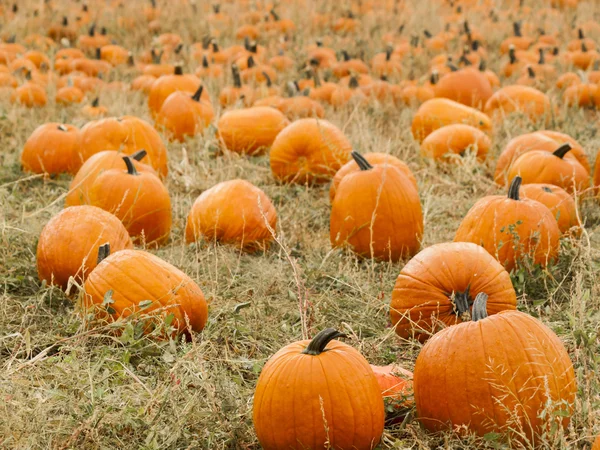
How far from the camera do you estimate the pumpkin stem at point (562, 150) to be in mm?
4891

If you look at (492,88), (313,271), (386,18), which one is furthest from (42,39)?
(313,271)

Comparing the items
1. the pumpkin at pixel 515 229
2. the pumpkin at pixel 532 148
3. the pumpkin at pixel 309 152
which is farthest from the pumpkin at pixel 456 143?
the pumpkin at pixel 515 229

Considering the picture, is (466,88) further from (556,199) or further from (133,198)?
(133,198)

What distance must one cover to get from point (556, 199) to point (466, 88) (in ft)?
12.1

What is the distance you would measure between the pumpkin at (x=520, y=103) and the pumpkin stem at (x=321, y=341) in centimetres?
480

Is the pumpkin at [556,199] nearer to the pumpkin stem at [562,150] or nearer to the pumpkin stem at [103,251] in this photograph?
the pumpkin stem at [562,150]

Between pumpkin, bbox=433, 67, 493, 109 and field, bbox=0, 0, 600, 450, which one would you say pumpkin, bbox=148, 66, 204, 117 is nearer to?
field, bbox=0, 0, 600, 450

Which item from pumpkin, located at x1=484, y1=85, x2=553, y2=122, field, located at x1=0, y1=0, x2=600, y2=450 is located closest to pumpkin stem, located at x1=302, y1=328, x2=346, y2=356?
field, located at x1=0, y1=0, x2=600, y2=450

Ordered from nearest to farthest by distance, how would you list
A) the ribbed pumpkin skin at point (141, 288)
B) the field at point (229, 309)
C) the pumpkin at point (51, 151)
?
1. the field at point (229, 309)
2. the ribbed pumpkin skin at point (141, 288)
3. the pumpkin at point (51, 151)

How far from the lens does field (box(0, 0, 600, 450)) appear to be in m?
2.70

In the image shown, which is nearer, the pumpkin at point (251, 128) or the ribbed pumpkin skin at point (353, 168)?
the ribbed pumpkin skin at point (353, 168)

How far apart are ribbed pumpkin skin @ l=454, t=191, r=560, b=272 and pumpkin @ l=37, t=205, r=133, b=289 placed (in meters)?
1.86

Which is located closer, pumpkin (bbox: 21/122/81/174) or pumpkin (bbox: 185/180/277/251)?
pumpkin (bbox: 185/180/277/251)

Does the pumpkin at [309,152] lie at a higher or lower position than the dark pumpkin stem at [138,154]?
lower
